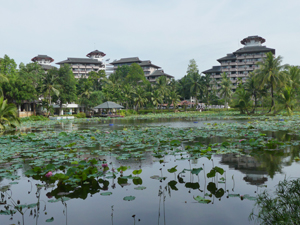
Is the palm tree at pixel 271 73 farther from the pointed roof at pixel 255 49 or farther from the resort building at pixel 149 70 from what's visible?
the resort building at pixel 149 70

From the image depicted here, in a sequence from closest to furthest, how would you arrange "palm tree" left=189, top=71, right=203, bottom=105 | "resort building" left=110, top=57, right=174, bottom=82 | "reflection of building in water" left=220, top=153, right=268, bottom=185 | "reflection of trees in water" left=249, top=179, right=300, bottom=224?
1. "reflection of trees in water" left=249, top=179, right=300, bottom=224
2. "reflection of building in water" left=220, top=153, right=268, bottom=185
3. "palm tree" left=189, top=71, right=203, bottom=105
4. "resort building" left=110, top=57, right=174, bottom=82

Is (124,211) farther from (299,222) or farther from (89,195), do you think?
(299,222)

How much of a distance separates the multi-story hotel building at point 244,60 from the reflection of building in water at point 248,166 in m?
74.7

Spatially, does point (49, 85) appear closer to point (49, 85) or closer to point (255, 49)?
point (49, 85)

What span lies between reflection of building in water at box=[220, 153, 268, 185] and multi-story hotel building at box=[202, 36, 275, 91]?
74.7 metres

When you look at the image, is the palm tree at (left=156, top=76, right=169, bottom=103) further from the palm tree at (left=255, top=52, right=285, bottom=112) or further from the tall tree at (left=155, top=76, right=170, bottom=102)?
the palm tree at (left=255, top=52, right=285, bottom=112)

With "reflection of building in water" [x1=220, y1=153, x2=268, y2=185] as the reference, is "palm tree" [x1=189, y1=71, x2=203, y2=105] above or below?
above

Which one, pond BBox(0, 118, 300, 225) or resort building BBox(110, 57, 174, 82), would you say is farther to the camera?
resort building BBox(110, 57, 174, 82)

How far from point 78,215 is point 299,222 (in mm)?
3259

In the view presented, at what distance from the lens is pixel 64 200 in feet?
14.7

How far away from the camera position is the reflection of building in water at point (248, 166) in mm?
5602

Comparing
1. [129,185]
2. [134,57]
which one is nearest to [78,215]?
[129,185]

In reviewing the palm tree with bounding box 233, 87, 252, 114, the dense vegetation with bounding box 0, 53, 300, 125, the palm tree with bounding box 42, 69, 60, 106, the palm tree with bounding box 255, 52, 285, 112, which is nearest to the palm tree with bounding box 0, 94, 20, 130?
the dense vegetation with bounding box 0, 53, 300, 125

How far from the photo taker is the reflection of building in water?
560 cm
